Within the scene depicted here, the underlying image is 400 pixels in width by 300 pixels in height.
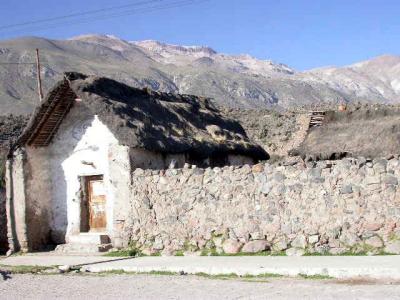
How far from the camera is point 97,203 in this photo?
53.5 ft

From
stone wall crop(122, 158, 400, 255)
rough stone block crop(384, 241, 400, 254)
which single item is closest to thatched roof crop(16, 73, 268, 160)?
stone wall crop(122, 158, 400, 255)

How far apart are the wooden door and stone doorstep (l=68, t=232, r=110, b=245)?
1.15 feet

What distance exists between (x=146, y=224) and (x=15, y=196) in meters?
3.80

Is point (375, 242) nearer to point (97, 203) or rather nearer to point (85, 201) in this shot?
point (97, 203)

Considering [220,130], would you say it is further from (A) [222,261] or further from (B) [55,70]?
(B) [55,70]

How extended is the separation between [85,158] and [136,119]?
1853 millimetres

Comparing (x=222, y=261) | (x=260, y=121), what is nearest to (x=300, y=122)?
(x=260, y=121)

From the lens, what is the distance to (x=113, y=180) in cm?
1511

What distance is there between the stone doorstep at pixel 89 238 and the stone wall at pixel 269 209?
985mm

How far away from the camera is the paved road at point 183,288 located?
833 cm

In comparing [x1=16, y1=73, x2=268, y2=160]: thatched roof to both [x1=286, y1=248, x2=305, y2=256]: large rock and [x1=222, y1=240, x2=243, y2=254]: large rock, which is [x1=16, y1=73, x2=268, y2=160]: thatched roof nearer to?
[x1=222, y1=240, x2=243, y2=254]: large rock

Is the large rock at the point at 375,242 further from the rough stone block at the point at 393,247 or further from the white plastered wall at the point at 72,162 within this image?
the white plastered wall at the point at 72,162

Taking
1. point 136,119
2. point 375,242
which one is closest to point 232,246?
point 375,242

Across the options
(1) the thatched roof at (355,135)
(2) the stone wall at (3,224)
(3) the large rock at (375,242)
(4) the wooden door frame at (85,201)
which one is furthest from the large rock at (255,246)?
(2) the stone wall at (3,224)
